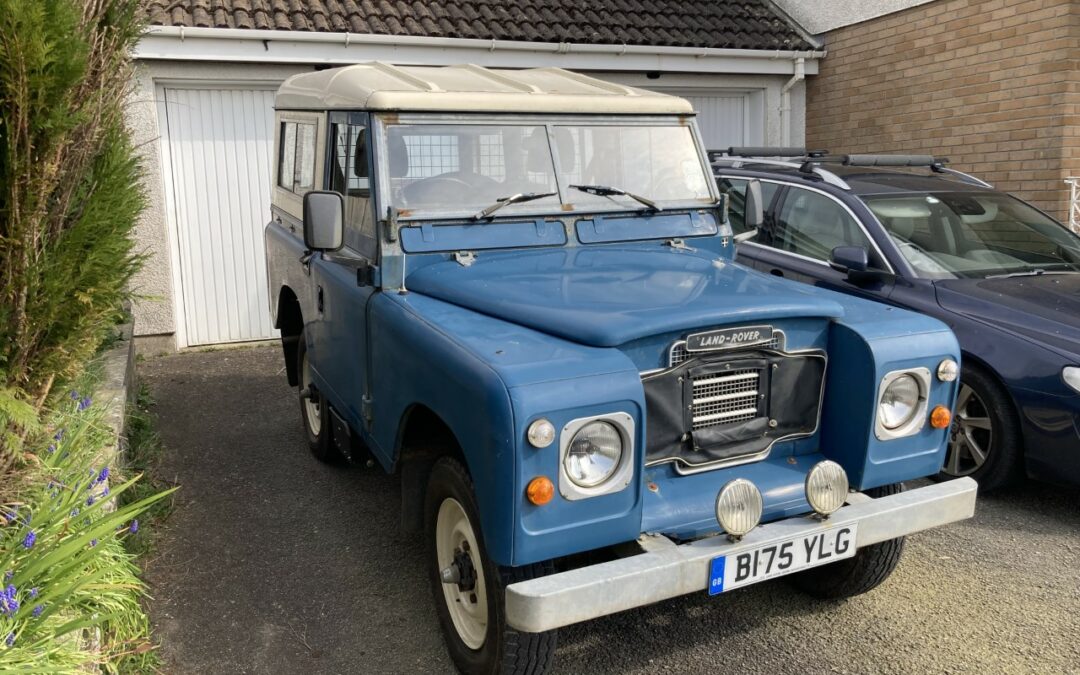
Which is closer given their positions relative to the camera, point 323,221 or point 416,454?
point 416,454

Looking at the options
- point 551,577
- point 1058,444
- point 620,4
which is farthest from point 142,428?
point 620,4

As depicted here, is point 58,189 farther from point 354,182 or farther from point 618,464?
point 618,464

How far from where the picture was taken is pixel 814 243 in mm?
5906

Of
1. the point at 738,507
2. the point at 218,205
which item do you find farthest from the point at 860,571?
the point at 218,205

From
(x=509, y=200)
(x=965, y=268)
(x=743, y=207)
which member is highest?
(x=509, y=200)

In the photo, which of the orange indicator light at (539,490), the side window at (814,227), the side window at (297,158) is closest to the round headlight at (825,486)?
the orange indicator light at (539,490)

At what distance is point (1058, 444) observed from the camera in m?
4.38

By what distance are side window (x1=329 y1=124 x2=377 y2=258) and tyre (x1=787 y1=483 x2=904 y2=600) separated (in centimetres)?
230

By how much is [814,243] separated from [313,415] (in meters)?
3.41

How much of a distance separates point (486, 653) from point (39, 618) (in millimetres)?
1357

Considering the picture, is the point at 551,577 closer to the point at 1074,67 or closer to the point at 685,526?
the point at 685,526

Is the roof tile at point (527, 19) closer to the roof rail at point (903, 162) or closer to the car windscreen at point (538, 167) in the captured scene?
the roof rail at point (903, 162)

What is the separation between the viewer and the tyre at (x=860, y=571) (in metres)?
3.54

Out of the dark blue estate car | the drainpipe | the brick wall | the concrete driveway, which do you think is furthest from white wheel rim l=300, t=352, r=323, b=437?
the drainpipe
